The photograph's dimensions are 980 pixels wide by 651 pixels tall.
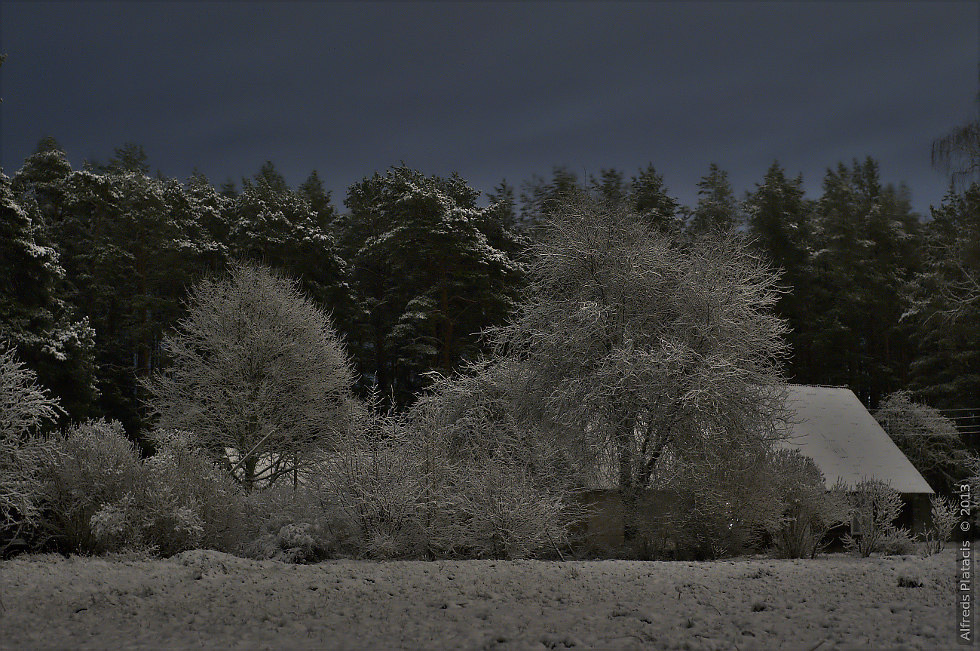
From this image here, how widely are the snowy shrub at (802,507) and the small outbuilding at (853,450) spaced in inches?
245

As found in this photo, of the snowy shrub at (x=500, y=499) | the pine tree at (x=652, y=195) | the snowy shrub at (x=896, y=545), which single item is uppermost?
the pine tree at (x=652, y=195)

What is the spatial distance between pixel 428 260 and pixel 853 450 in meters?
19.9

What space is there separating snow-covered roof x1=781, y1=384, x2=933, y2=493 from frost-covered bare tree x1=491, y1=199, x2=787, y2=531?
217 inches

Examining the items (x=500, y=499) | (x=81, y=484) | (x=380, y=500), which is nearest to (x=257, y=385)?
(x=81, y=484)

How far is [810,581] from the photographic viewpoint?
791 centimetres

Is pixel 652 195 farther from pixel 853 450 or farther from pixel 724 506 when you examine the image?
pixel 724 506

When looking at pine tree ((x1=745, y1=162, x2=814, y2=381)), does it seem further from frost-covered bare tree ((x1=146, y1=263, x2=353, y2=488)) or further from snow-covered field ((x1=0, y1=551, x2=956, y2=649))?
snow-covered field ((x1=0, y1=551, x2=956, y2=649))

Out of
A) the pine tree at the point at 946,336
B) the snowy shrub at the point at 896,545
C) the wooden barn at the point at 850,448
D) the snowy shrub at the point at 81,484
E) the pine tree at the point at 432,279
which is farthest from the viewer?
the pine tree at the point at 432,279

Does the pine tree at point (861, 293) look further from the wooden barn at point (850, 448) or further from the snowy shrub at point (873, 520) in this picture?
the snowy shrub at point (873, 520)

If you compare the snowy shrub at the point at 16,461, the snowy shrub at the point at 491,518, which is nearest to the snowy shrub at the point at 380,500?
the snowy shrub at the point at 491,518

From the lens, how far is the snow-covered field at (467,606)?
18.8 feet

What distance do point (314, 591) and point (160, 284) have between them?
3114 cm

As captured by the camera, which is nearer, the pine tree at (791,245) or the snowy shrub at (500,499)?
the snowy shrub at (500,499)

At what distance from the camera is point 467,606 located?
670cm
